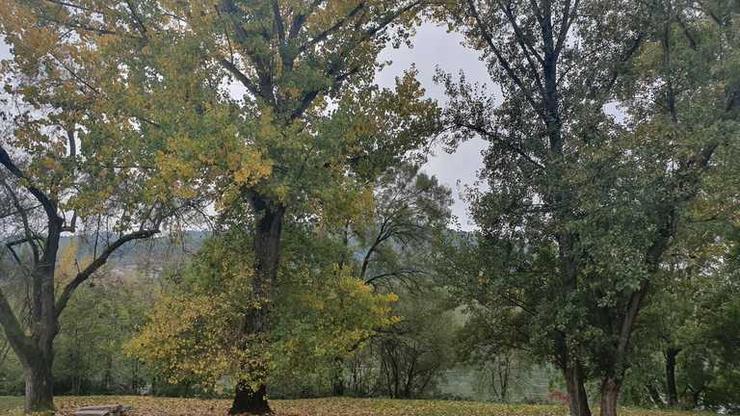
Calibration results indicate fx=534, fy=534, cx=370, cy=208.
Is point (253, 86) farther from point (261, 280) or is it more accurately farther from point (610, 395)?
point (610, 395)

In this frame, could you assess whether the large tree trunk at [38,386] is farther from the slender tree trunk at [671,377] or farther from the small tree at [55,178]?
the slender tree trunk at [671,377]

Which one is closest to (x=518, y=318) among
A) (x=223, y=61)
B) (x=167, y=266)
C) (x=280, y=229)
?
(x=280, y=229)

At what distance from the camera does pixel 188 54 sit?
9594mm

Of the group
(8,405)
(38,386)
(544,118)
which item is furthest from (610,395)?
(8,405)

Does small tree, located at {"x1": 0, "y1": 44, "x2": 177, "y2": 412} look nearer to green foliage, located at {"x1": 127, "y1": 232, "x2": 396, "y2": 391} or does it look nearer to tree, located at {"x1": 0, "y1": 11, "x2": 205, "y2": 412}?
tree, located at {"x1": 0, "y1": 11, "x2": 205, "y2": 412}

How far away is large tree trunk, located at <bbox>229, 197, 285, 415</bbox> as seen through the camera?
10.5 m

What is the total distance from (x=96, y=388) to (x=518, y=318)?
23109 mm

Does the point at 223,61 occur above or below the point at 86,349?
above

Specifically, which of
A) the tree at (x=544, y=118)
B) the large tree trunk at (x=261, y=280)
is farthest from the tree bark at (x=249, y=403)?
the tree at (x=544, y=118)

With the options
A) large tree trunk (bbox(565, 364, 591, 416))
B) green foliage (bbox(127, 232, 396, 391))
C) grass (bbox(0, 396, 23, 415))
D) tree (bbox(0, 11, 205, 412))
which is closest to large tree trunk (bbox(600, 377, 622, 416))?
large tree trunk (bbox(565, 364, 591, 416))

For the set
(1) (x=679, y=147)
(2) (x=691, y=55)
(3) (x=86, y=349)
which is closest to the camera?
(1) (x=679, y=147)

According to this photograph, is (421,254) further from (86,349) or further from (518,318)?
(86,349)

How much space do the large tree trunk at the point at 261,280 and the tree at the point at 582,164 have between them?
3.98 meters

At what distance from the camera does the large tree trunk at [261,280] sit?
10.5 metres
